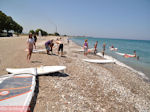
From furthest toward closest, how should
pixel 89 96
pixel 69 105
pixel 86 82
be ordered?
pixel 86 82, pixel 89 96, pixel 69 105

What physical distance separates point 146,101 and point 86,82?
2797mm

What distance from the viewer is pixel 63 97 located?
138 inches

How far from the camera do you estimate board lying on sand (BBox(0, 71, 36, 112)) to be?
2606 millimetres

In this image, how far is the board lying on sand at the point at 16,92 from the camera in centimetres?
261

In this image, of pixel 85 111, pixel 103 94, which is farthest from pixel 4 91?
pixel 103 94

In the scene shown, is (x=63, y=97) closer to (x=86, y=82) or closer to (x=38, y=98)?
(x=38, y=98)

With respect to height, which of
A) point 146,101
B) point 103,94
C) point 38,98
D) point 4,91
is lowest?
point 146,101

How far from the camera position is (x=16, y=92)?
3.24 m

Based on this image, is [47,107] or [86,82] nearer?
[47,107]

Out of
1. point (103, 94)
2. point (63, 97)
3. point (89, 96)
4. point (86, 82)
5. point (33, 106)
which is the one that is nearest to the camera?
point (33, 106)

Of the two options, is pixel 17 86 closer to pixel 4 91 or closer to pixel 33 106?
pixel 4 91

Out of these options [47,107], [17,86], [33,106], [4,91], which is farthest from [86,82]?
[4,91]

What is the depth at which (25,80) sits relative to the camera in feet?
13.1

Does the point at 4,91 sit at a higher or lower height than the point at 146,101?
higher
